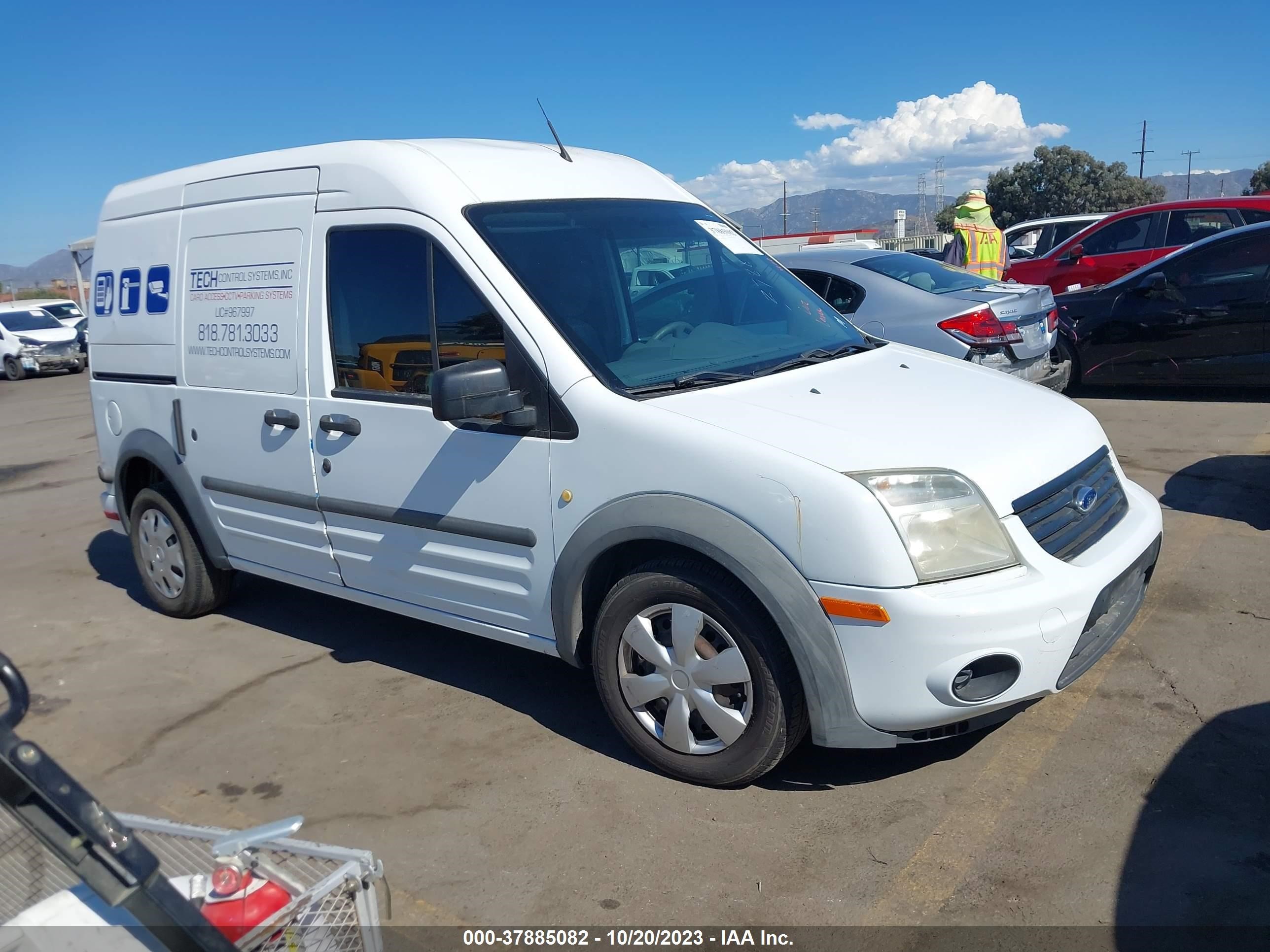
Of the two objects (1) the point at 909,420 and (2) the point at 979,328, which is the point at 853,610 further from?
(2) the point at 979,328

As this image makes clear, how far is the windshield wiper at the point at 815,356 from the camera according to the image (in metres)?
3.72

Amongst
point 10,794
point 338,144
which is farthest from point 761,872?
point 338,144

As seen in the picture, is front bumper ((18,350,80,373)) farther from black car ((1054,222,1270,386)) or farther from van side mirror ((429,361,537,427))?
van side mirror ((429,361,537,427))

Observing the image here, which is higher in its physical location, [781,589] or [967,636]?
[781,589]

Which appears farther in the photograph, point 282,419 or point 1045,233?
point 1045,233

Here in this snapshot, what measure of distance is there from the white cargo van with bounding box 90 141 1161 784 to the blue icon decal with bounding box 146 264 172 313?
0.04 feet

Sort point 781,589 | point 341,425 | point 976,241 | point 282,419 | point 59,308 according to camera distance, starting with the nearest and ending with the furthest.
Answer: point 781,589 < point 341,425 < point 282,419 < point 976,241 < point 59,308

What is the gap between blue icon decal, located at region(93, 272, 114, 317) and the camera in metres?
5.37

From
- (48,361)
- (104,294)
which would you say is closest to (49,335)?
(48,361)

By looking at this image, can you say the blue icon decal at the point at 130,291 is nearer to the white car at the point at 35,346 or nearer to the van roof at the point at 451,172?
the van roof at the point at 451,172

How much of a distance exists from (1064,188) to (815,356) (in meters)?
56.1

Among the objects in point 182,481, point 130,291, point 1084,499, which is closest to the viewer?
point 1084,499

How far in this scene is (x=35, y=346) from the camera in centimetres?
2261

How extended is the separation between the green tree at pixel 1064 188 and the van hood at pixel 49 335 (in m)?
44.4
